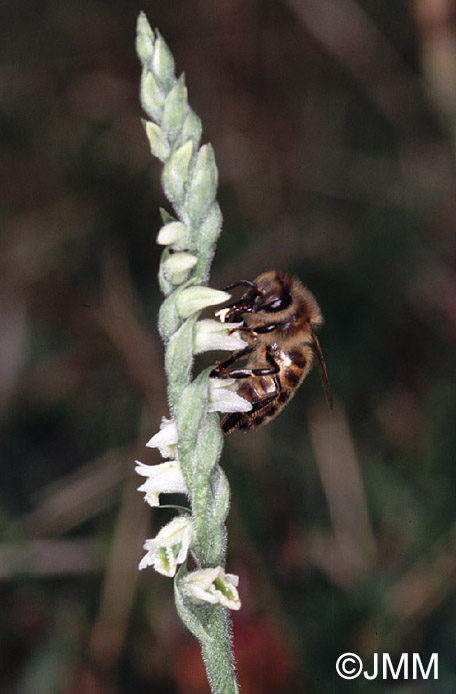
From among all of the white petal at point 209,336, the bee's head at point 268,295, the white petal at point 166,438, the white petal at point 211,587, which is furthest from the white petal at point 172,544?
the bee's head at point 268,295

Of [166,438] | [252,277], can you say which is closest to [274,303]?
[166,438]

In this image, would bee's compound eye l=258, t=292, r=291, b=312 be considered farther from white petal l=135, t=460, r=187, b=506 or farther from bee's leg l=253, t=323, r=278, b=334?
white petal l=135, t=460, r=187, b=506

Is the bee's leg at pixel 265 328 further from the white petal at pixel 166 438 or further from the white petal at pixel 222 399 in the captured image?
the white petal at pixel 166 438

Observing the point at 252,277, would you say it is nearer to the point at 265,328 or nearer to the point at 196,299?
the point at 265,328

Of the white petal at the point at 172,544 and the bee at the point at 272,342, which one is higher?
the bee at the point at 272,342

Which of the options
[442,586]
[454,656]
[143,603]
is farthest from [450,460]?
[143,603]
